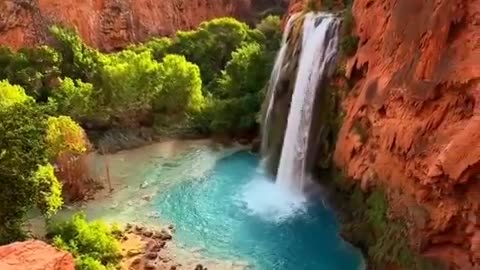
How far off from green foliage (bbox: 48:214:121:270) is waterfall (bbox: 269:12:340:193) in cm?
690

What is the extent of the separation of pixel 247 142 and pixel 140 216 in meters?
7.94

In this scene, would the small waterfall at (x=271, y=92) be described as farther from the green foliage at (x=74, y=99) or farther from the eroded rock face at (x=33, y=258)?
the eroded rock face at (x=33, y=258)

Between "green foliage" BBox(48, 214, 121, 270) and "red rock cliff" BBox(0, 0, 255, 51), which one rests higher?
"red rock cliff" BBox(0, 0, 255, 51)

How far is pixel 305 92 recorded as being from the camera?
1978cm

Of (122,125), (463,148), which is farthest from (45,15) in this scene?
(463,148)

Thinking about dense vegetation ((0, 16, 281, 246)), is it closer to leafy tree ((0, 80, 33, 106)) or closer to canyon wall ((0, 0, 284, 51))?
canyon wall ((0, 0, 284, 51))

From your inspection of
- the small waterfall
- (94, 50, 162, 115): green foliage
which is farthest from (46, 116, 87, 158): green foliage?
the small waterfall

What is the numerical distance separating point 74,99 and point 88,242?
9.57m

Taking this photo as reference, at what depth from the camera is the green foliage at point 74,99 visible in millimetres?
22875

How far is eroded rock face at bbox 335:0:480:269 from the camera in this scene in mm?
11695

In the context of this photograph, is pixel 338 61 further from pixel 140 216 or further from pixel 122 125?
pixel 122 125

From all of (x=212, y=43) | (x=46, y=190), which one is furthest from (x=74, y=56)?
(x=46, y=190)

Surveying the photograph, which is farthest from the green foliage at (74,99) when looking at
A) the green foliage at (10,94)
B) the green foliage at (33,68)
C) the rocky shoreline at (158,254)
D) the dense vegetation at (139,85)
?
the rocky shoreline at (158,254)

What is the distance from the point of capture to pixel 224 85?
26359 mm
